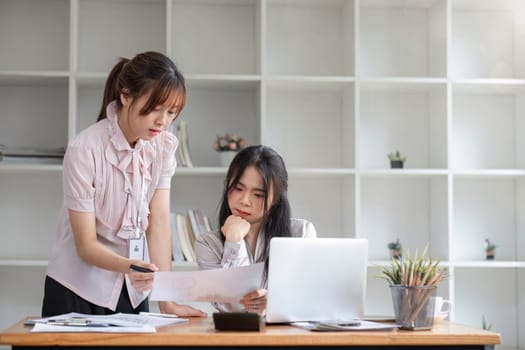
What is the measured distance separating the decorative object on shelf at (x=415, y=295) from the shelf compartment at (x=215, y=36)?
2117 mm

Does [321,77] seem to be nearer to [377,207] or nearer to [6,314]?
[377,207]

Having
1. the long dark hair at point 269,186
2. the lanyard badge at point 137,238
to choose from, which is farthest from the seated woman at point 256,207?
the lanyard badge at point 137,238

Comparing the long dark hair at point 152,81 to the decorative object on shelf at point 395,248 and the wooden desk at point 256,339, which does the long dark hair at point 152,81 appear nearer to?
the wooden desk at point 256,339

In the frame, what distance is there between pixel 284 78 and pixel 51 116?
3.85 ft

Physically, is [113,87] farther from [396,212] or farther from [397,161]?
[396,212]

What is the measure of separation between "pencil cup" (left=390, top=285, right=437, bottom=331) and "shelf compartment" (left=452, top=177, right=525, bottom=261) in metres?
2.12

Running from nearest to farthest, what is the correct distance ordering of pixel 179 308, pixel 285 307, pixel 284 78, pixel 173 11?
pixel 285 307 < pixel 179 308 < pixel 284 78 < pixel 173 11

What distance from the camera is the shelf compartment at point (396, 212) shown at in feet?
13.5

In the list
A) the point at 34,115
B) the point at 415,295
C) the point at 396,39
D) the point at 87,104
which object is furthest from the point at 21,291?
the point at 415,295

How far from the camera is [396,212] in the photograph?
4141mm

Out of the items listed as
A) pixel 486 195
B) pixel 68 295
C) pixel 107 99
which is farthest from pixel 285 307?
pixel 486 195

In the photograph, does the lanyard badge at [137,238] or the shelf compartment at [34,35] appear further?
the shelf compartment at [34,35]

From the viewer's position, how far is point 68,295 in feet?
8.04

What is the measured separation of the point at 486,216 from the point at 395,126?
67 centimetres
